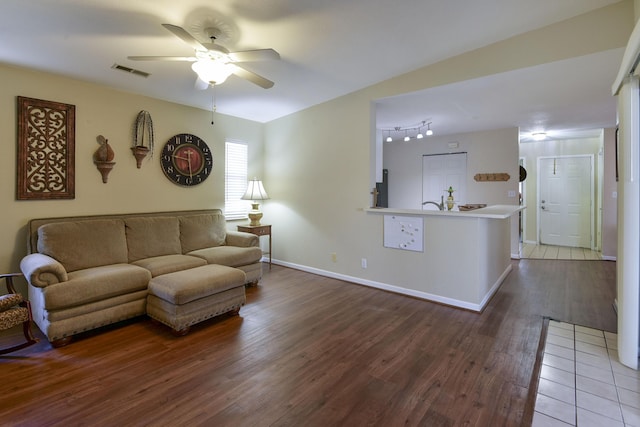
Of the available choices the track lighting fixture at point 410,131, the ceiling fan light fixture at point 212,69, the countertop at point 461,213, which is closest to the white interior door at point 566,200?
the track lighting fixture at point 410,131

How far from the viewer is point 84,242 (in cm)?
318

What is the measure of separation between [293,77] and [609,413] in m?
3.77

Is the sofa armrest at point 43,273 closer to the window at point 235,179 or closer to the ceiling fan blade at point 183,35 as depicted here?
the ceiling fan blade at point 183,35

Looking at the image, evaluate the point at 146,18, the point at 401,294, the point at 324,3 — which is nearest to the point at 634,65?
the point at 324,3

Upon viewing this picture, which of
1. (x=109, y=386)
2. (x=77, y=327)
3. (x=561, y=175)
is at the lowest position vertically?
(x=109, y=386)

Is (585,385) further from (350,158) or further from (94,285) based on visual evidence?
(94,285)

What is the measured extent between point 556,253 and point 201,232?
22.1 feet

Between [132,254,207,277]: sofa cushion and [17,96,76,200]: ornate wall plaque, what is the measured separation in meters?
1.16

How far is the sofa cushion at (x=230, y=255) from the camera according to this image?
367 centimetres

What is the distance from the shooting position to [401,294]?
3721 millimetres

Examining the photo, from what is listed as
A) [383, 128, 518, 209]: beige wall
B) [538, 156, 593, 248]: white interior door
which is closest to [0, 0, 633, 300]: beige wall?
[383, 128, 518, 209]: beige wall

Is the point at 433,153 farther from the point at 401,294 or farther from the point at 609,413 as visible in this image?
the point at 609,413

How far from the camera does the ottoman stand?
2.66 m

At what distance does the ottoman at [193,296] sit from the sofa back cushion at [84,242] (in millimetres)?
804
